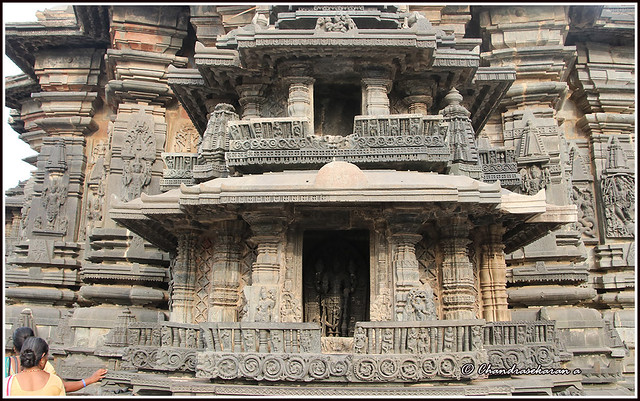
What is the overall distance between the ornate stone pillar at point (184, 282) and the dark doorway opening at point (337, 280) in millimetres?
2137

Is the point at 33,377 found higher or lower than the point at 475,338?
lower

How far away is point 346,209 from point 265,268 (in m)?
1.45

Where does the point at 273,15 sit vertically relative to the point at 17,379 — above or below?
above

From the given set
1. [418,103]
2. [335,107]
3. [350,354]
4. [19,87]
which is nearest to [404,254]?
[350,354]

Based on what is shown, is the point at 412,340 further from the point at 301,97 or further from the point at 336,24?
the point at 336,24

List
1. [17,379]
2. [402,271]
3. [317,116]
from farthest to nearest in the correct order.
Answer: [317,116], [402,271], [17,379]

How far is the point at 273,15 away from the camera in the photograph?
10.4 metres

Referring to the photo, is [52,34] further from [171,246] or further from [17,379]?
[17,379]

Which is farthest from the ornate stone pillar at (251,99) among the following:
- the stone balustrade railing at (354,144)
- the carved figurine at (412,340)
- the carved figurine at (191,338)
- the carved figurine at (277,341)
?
the carved figurine at (412,340)

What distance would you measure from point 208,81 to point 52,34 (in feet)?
32.8

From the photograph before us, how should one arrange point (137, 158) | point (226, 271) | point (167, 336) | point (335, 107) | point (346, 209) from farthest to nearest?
point (137, 158) < point (335, 107) < point (226, 271) < point (346, 209) < point (167, 336)

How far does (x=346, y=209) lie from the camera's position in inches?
320

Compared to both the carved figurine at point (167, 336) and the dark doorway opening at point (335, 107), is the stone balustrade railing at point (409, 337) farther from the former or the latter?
the dark doorway opening at point (335, 107)

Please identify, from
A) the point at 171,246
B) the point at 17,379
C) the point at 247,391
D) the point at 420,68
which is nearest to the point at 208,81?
the point at 171,246
